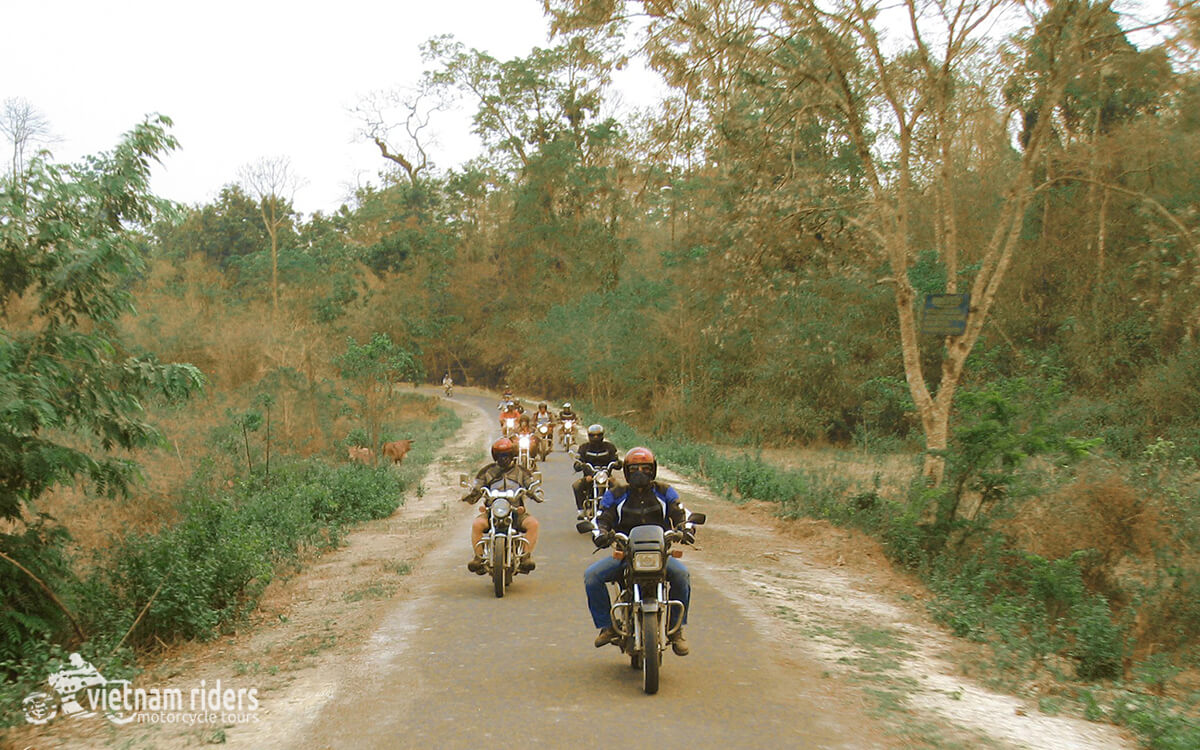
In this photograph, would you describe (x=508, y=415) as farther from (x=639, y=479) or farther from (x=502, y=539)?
(x=639, y=479)

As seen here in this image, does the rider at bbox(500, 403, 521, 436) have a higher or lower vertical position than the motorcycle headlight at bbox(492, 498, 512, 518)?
higher

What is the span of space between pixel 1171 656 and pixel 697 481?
42.9 ft

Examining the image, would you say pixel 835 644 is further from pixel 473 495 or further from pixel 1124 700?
pixel 473 495

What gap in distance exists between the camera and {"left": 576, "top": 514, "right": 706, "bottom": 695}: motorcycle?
20.1ft

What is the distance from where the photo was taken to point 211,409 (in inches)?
1214

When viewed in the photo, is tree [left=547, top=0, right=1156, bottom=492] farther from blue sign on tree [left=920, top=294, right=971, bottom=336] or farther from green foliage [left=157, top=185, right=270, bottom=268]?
green foliage [left=157, top=185, right=270, bottom=268]

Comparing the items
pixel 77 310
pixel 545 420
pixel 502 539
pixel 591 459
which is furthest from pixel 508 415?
pixel 77 310

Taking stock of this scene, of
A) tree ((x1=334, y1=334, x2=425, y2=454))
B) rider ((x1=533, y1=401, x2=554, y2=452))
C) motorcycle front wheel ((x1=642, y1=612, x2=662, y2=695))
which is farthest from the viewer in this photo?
rider ((x1=533, y1=401, x2=554, y2=452))

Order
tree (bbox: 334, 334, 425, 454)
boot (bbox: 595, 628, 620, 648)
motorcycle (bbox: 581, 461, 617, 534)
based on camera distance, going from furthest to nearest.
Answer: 1. tree (bbox: 334, 334, 425, 454)
2. motorcycle (bbox: 581, 461, 617, 534)
3. boot (bbox: 595, 628, 620, 648)

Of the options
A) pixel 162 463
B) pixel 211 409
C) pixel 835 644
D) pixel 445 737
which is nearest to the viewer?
pixel 445 737

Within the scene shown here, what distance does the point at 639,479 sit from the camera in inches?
271

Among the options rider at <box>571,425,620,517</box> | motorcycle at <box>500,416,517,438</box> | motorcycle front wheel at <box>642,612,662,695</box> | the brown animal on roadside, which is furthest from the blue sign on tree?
the brown animal on roadside

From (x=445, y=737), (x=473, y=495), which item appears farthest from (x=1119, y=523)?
(x=445, y=737)

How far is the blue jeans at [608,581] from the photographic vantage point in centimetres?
658
